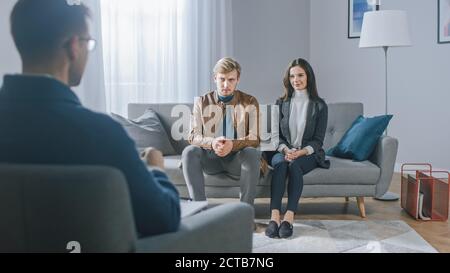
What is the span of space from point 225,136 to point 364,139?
3.06 ft

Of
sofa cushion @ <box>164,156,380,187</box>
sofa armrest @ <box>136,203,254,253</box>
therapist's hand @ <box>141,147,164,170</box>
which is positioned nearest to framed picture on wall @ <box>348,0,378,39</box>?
sofa cushion @ <box>164,156,380,187</box>

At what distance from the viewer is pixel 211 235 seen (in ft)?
4.03

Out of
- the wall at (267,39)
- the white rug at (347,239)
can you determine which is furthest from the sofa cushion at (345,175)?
the wall at (267,39)

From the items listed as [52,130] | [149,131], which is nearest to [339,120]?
[149,131]

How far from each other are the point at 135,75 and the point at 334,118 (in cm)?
163

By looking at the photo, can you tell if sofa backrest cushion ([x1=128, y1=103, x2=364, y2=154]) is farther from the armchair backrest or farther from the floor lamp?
the armchair backrest

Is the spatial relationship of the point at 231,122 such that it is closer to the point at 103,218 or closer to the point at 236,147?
the point at 236,147

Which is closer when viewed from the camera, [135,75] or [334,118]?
[334,118]

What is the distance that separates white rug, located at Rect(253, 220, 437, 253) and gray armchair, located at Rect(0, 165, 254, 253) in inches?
62.0

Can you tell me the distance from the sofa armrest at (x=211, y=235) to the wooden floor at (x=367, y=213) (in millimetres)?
1647

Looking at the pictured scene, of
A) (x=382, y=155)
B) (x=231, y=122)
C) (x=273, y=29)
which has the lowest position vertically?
(x=382, y=155)

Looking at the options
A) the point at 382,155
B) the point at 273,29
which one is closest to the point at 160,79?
the point at 273,29

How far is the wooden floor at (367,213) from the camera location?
9.23 feet
